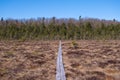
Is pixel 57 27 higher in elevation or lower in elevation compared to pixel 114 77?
higher

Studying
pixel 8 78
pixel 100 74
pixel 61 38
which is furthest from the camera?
pixel 61 38

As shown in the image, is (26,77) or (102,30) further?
(102,30)

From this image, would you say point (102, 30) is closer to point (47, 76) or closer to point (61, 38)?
point (61, 38)

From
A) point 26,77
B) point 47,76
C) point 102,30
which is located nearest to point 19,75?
point 26,77

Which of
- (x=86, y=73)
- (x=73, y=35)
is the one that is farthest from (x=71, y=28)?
(x=86, y=73)

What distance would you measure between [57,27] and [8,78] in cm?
3477

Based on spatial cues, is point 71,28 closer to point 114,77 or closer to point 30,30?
point 30,30

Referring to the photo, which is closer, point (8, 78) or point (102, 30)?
point (8, 78)

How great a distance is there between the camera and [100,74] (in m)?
7.90

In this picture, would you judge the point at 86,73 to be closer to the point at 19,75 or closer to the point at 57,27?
the point at 19,75

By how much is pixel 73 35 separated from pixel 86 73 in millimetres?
32233

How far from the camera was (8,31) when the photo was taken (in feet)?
131

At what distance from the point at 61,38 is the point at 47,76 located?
32141 mm

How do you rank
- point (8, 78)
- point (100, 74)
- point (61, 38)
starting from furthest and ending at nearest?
1. point (61, 38)
2. point (100, 74)
3. point (8, 78)
